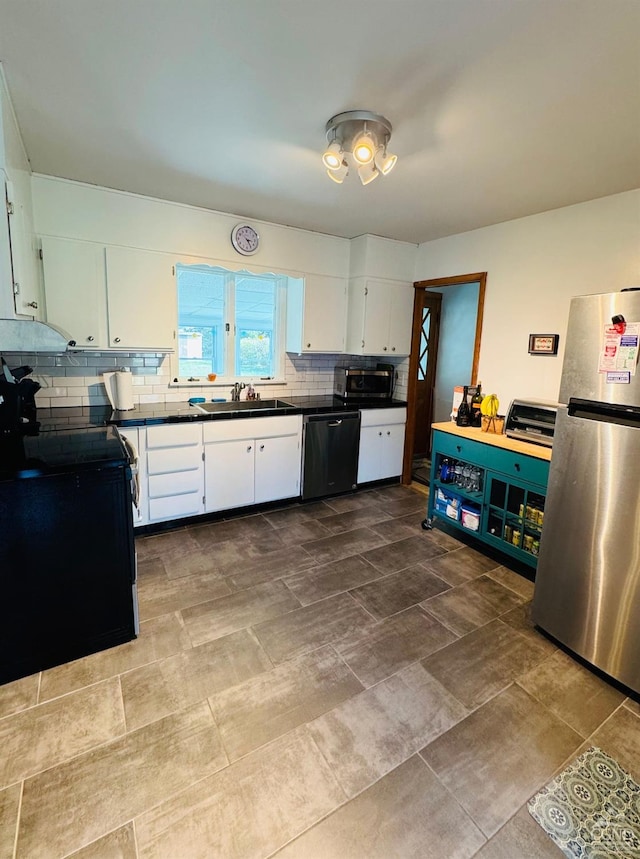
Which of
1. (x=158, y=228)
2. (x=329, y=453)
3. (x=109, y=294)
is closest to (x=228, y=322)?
(x=158, y=228)

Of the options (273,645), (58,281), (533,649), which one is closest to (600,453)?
(533,649)

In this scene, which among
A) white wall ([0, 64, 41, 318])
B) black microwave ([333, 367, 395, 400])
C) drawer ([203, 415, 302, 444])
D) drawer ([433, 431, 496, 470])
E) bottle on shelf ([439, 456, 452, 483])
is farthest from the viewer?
black microwave ([333, 367, 395, 400])

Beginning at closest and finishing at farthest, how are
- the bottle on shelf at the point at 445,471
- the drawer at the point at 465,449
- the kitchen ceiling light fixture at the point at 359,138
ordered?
1. the kitchen ceiling light fixture at the point at 359,138
2. the drawer at the point at 465,449
3. the bottle on shelf at the point at 445,471

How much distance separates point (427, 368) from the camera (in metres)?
5.23

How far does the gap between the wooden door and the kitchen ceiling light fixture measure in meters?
3.24

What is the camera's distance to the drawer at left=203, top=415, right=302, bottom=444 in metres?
3.21

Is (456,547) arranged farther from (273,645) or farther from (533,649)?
(273,645)

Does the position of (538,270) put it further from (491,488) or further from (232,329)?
(232,329)

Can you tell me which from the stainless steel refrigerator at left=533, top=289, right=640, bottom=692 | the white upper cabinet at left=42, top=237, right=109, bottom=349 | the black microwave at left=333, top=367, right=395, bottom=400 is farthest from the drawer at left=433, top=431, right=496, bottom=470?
the white upper cabinet at left=42, top=237, right=109, bottom=349

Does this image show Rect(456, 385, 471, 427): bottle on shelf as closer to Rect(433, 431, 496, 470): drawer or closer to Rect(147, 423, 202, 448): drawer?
Rect(433, 431, 496, 470): drawer

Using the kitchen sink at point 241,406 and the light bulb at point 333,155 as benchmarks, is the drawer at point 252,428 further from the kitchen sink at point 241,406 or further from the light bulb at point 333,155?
the light bulb at point 333,155

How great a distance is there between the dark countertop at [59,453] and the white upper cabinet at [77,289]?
85 centimetres

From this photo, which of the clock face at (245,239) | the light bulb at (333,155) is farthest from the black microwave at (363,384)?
the light bulb at (333,155)

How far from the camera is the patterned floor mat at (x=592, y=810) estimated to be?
50.4 inches
